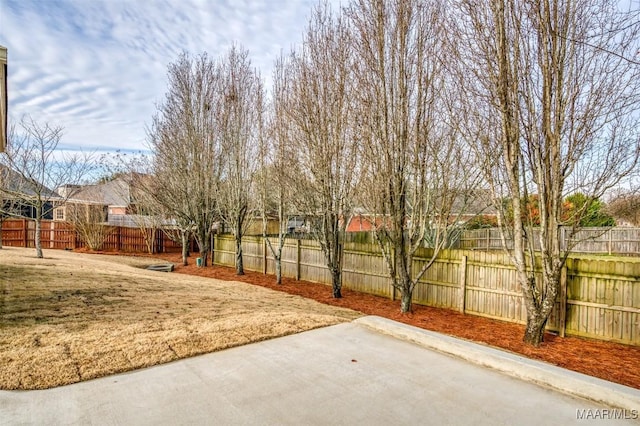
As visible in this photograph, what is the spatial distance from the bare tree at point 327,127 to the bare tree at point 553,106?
362cm

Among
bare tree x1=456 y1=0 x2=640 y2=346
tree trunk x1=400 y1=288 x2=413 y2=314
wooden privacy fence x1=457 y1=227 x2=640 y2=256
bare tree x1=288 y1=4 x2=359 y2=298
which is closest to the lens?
bare tree x1=456 y1=0 x2=640 y2=346

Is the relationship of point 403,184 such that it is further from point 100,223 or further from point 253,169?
point 100,223

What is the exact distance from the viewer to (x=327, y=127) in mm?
8938

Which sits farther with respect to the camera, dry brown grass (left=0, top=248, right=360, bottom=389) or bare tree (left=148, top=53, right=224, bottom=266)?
bare tree (left=148, top=53, right=224, bottom=266)

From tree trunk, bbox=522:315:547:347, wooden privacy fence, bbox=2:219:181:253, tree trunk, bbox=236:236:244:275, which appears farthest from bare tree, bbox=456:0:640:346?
wooden privacy fence, bbox=2:219:181:253

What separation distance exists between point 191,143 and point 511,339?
12.5 m

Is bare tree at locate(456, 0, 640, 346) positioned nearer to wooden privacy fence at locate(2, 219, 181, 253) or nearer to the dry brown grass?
the dry brown grass

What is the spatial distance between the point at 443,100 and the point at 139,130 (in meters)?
14.1

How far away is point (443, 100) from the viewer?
7.15 meters

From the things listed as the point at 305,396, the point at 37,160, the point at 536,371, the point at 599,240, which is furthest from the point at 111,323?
the point at 599,240

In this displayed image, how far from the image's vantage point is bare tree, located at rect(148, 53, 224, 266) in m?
13.9

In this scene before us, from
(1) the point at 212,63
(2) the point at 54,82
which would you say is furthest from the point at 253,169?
(2) the point at 54,82

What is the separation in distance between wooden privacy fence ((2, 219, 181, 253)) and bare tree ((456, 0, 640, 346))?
19169mm

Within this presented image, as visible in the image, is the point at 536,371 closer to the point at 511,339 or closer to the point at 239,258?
the point at 511,339
